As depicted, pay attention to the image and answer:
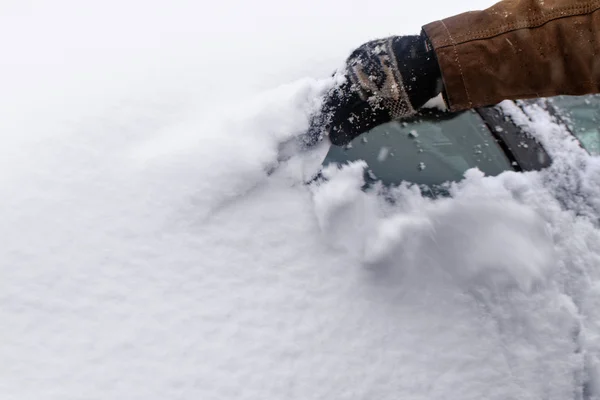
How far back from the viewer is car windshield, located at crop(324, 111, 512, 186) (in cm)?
119

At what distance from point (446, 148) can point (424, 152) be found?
0.20ft

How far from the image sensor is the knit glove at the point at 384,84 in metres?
1.08

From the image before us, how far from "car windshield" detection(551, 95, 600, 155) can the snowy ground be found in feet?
0.19

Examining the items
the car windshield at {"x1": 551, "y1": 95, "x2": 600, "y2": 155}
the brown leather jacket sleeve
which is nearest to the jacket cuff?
the brown leather jacket sleeve

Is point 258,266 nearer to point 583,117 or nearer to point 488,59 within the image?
point 488,59

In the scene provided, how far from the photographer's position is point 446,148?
124 cm

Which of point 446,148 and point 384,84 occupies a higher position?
point 384,84

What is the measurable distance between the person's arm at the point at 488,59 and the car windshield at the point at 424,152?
0.10 metres

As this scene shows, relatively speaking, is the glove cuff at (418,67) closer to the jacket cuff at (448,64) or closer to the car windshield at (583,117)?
the jacket cuff at (448,64)

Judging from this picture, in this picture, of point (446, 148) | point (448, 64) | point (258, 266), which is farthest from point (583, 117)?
point (258, 266)

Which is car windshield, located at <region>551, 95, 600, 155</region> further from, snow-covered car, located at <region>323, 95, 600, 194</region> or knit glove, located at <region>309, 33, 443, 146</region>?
knit glove, located at <region>309, 33, 443, 146</region>

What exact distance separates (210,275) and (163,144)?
0.38m

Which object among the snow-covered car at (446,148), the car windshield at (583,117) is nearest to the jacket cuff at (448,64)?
the snow-covered car at (446,148)

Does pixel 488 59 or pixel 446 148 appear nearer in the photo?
pixel 488 59
